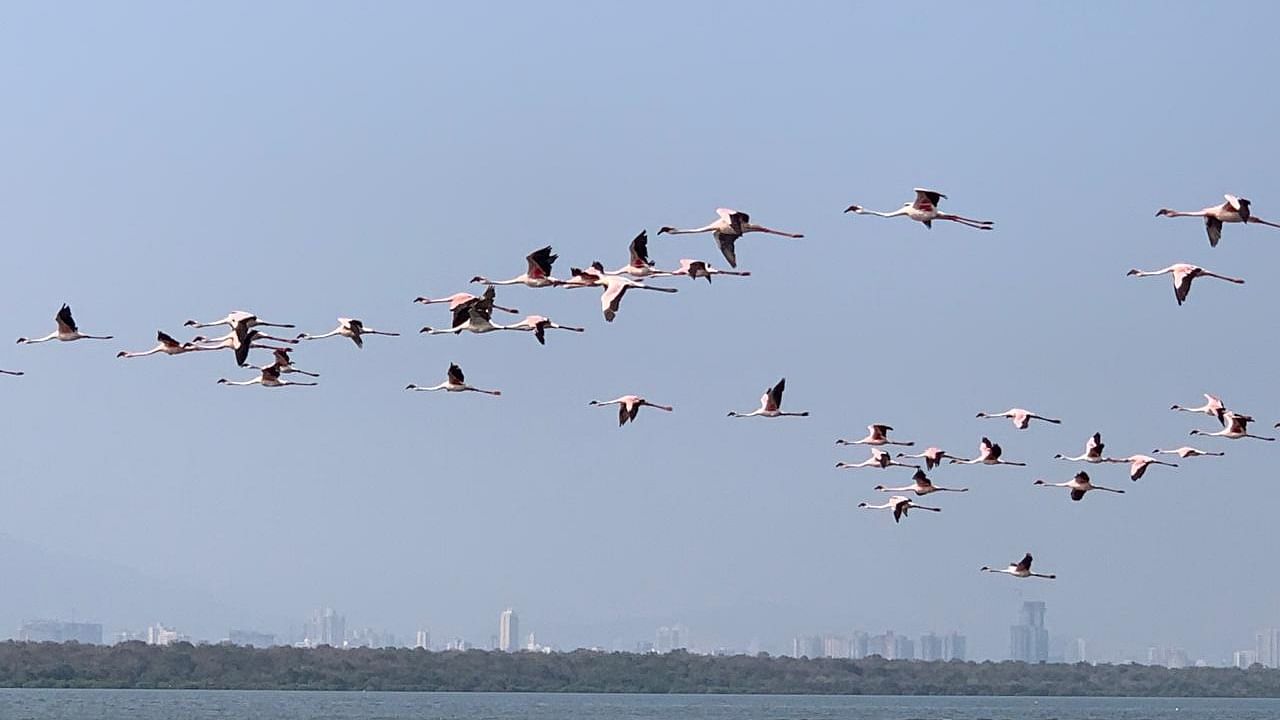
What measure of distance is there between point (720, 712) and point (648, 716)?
1868cm

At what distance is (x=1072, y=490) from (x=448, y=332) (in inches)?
588

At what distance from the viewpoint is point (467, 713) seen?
132 metres

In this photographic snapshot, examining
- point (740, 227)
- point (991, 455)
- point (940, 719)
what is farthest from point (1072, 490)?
point (940, 719)

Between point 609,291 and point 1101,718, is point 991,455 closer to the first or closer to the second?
point 609,291

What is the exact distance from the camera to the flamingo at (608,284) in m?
35.7

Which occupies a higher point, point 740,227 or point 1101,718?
point 740,227

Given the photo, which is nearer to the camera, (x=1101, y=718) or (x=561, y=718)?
(x=561, y=718)

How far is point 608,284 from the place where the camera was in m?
37.3

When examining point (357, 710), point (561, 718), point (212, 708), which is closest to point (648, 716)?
point (561, 718)

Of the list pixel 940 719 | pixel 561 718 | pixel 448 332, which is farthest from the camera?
pixel 940 719

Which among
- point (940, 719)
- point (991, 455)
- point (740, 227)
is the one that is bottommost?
point (940, 719)

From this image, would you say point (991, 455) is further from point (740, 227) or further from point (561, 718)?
point (561, 718)

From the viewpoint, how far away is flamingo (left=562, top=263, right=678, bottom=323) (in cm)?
3569

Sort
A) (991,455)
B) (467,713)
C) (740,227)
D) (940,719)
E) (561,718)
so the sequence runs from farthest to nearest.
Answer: (940,719), (467,713), (561,718), (991,455), (740,227)
